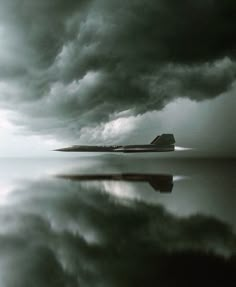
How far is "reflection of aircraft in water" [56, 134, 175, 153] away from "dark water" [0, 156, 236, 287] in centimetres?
804

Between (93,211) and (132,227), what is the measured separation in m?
2.24

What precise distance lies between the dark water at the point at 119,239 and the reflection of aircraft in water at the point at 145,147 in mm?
8038

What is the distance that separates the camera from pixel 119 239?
709cm

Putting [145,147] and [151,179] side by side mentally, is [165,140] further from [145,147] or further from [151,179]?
[151,179]

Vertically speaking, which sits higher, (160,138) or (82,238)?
(160,138)

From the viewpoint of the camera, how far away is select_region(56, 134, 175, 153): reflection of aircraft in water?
66.1 feet

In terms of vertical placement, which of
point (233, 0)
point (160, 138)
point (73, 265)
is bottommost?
point (73, 265)

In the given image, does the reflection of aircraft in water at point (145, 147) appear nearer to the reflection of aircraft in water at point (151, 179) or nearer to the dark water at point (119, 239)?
the reflection of aircraft in water at point (151, 179)

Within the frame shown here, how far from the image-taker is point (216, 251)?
20.7ft

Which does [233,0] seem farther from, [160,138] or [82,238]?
[82,238]

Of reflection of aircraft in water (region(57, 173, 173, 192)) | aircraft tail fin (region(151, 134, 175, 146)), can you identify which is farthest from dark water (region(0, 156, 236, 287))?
aircraft tail fin (region(151, 134, 175, 146))

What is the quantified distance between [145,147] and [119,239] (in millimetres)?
14093

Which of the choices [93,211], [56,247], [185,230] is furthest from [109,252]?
[93,211]

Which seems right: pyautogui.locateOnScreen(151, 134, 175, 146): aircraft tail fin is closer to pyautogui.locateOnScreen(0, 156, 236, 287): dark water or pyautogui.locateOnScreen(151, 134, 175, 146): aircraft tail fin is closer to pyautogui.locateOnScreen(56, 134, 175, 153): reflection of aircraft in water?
pyautogui.locateOnScreen(56, 134, 175, 153): reflection of aircraft in water
